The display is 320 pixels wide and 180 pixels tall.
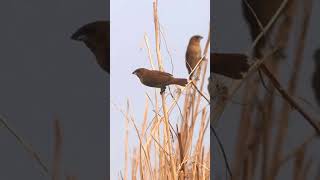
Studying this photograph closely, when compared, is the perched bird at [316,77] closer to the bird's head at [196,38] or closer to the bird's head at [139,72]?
the bird's head at [196,38]

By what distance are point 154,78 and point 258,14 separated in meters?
0.37

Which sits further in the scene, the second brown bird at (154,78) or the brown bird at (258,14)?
the second brown bird at (154,78)

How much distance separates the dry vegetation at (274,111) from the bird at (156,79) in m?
0.23

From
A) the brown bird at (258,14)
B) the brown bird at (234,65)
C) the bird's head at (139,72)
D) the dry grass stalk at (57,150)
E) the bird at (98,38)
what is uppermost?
the brown bird at (258,14)

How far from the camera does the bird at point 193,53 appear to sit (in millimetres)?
1395

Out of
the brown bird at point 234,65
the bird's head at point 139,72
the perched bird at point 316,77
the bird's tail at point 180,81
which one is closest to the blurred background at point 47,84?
the bird's head at point 139,72

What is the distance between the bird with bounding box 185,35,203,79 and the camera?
1395 mm

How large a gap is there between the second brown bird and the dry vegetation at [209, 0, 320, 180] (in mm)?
242

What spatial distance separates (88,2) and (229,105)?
0.50 metres

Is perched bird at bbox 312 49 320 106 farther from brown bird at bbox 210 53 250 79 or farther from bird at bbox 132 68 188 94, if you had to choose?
bird at bbox 132 68 188 94

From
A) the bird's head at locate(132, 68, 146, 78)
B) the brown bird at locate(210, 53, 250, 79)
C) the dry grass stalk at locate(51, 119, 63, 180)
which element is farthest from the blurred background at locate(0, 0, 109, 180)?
the brown bird at locate(210, 53, 250, 79)

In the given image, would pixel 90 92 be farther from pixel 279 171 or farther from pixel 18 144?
pixel 279 171

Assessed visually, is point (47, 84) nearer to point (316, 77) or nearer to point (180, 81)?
point (180, 81)

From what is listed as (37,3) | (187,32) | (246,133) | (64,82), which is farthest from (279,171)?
(37,3)
